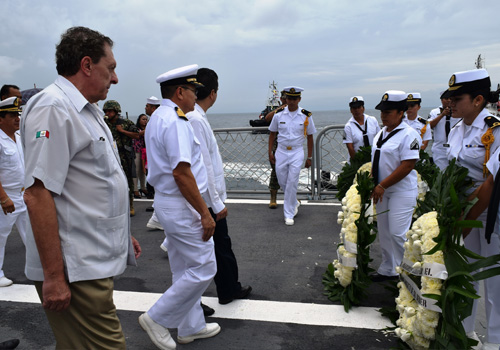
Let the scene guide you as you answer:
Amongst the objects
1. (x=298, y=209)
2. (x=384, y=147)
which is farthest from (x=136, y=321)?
(x=298, y=209)

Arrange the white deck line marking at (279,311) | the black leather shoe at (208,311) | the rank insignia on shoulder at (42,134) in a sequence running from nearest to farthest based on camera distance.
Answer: the rank insignia on shoulder at (42,134)
the white deck line marking at (279,311)
the black leather shoe at (208,311)

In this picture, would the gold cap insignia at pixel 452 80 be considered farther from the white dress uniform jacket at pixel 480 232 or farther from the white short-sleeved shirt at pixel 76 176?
the white short-sleeved shirt at pixel 76 176

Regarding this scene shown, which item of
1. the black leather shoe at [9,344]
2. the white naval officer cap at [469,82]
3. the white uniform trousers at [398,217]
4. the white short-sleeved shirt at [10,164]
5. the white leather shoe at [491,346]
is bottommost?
the white leather shoe at [491,346]

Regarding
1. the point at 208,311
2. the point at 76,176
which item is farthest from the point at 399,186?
the point at 76,176

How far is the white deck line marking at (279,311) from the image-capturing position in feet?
11.0

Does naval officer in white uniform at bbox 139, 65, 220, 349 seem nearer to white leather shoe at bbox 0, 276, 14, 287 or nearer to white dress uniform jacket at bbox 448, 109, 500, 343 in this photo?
white dress uniform jacket at bbox 448, 109, 500, 343

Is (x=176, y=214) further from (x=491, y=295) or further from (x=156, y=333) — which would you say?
(x=491, y=295)

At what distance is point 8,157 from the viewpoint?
4.31 m

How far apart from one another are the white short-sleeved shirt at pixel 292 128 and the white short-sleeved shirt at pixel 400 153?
2.75m

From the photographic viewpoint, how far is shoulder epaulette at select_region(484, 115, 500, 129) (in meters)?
2.74

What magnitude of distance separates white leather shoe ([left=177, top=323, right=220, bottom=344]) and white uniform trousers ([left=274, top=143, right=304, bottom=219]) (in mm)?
3395

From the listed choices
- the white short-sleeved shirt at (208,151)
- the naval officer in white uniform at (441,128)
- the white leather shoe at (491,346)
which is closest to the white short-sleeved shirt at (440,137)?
the naval officer in white uniform at (441,128)

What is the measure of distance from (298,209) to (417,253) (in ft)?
14.5

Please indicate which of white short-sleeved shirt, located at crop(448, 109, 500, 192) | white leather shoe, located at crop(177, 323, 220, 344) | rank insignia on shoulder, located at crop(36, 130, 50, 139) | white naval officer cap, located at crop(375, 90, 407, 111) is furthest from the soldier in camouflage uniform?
white short-sleeved shirt, located at crop(448, 109, 500, 192)
